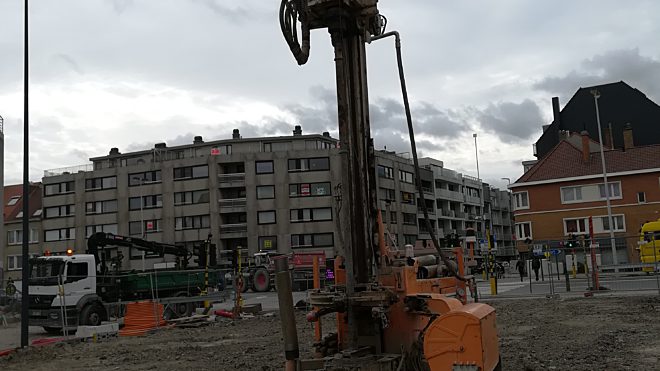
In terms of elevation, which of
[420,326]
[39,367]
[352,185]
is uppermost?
[352,185]

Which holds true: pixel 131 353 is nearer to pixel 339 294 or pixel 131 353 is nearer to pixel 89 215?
pixel 339 294

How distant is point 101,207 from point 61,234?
20.7 feet

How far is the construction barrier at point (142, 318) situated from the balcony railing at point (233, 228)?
43.3 metres

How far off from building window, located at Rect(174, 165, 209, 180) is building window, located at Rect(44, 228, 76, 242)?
597 inches

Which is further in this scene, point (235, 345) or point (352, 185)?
point (235, 345)

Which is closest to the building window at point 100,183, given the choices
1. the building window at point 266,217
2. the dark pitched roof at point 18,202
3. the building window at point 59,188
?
the building window at point 59,188

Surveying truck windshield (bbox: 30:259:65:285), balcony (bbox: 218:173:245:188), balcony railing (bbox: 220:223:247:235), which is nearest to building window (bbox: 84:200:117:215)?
balcony (bbox: 218:173:245:188)

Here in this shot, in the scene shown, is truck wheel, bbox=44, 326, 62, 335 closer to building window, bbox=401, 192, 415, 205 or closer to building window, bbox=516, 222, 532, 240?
building window, bbox=516, 222, 532, 240

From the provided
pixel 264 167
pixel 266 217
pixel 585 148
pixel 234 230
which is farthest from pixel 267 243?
pixel 585 148

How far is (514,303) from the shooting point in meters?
24.5

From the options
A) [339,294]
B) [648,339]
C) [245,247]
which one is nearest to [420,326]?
[339,294]

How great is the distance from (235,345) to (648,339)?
9412 mm

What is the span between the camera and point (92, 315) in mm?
23969

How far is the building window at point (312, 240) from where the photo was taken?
221 feet
